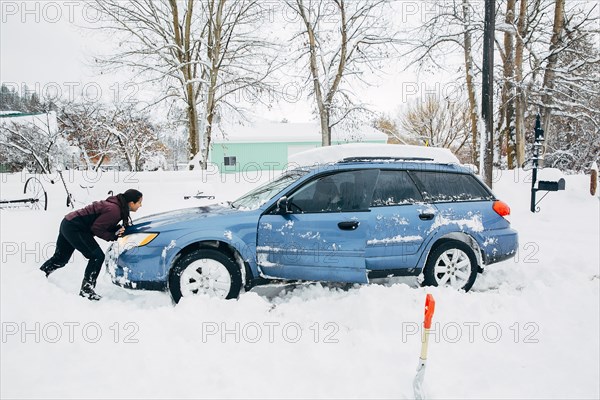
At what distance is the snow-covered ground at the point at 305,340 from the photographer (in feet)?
9.30

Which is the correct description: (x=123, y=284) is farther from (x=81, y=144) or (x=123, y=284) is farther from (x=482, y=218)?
(x=81, y=144)

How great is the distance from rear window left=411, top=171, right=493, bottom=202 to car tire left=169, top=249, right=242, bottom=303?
249cm

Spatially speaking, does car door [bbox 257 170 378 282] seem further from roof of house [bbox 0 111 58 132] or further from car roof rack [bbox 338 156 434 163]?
roof of house [bbox 0 111 58 132]

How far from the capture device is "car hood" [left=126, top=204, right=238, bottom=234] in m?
4.17

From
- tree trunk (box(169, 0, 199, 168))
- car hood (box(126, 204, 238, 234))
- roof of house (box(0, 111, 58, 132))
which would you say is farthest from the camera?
roof of house (box(0, 111, 58, 132))

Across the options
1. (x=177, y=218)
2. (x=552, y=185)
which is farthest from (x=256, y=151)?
(x=177, y=218)

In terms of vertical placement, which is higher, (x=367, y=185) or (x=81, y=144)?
(x=81, y=144)

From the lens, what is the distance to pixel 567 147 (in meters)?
24.8

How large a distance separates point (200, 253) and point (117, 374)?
1.40m

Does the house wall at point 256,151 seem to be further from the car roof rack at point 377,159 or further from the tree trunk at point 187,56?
the car roof rack at point 377,159

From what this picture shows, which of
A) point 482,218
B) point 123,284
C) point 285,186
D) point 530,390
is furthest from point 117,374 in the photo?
point 482,218

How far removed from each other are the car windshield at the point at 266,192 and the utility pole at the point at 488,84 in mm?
6216

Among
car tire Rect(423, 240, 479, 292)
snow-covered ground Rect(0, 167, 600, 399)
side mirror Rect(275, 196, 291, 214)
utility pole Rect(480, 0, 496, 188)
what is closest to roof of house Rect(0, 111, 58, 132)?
snow-covered ground Rect(0, 167, 600, 399)

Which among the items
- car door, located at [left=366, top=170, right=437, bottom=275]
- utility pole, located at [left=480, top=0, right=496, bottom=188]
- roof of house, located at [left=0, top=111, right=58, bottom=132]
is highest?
roof of house, located at [left=0, top=111, right=58, bottom=132]
